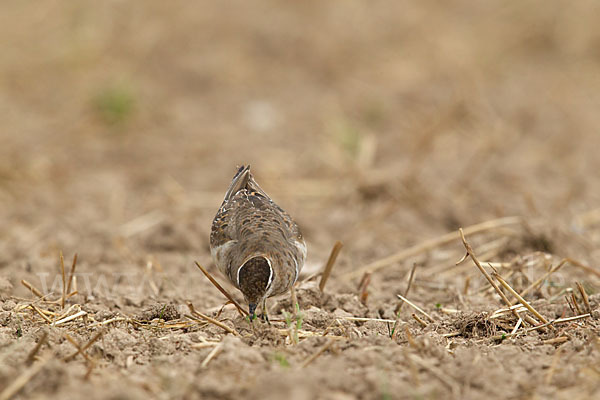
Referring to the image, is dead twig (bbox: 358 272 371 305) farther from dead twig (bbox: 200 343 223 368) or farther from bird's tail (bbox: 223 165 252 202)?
dead twig (bbox: 200 343 223 368)

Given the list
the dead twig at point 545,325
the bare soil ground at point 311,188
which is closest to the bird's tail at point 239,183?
the bare soil ground at point 311,188

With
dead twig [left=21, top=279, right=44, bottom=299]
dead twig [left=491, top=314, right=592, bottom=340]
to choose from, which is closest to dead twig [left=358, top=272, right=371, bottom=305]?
dead twig [left=491, top=314, right=592, bottom=340]

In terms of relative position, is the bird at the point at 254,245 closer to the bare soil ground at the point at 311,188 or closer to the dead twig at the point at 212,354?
the bare soil ground at the point at 311,188

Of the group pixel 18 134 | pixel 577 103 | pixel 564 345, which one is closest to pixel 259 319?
pixel 564 345

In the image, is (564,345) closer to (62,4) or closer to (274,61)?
(274,61)

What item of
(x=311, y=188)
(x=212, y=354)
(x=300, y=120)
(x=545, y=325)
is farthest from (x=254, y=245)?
(x=300, y=120)

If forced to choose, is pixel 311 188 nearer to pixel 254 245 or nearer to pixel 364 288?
pixel 364 288
